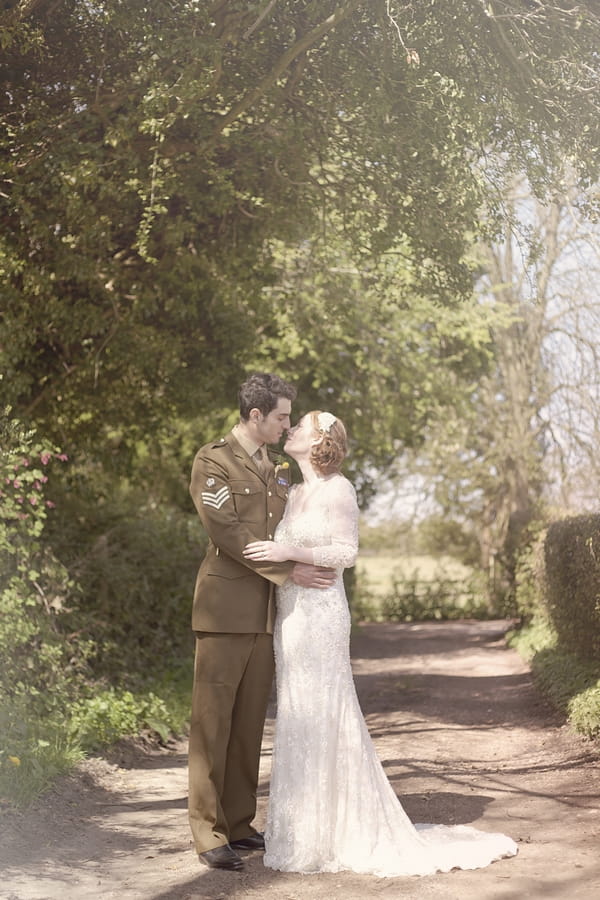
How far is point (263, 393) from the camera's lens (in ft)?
17.5

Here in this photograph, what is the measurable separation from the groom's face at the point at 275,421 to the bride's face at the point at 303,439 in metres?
0.06

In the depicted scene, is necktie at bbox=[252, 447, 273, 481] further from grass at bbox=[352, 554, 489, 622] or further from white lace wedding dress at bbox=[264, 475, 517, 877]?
grass at bbox=[352, 554, 489, 622]

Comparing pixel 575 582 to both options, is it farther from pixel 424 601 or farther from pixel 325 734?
pixel 424 601

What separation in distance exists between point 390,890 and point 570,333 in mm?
8547

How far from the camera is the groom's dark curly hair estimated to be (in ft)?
17.5

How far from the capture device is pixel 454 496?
26516mm

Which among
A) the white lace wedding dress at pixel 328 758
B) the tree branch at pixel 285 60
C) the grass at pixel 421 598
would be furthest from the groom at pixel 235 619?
the grass at pixel 421 598

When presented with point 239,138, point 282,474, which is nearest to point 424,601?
point 239,138

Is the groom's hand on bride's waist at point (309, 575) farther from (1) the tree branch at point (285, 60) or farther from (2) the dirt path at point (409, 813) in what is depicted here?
(1) the tree branch at point (285, 60)

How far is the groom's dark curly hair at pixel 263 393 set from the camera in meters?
5.34

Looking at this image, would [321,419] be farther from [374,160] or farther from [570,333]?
[570,333]

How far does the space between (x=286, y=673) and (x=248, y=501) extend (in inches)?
34.2

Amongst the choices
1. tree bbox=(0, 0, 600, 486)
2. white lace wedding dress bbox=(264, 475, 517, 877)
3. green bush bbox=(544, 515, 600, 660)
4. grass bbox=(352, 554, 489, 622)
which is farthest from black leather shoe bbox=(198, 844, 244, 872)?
grass bbox=(352, 554, 489, 622)

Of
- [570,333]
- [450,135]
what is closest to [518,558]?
[570,333]
